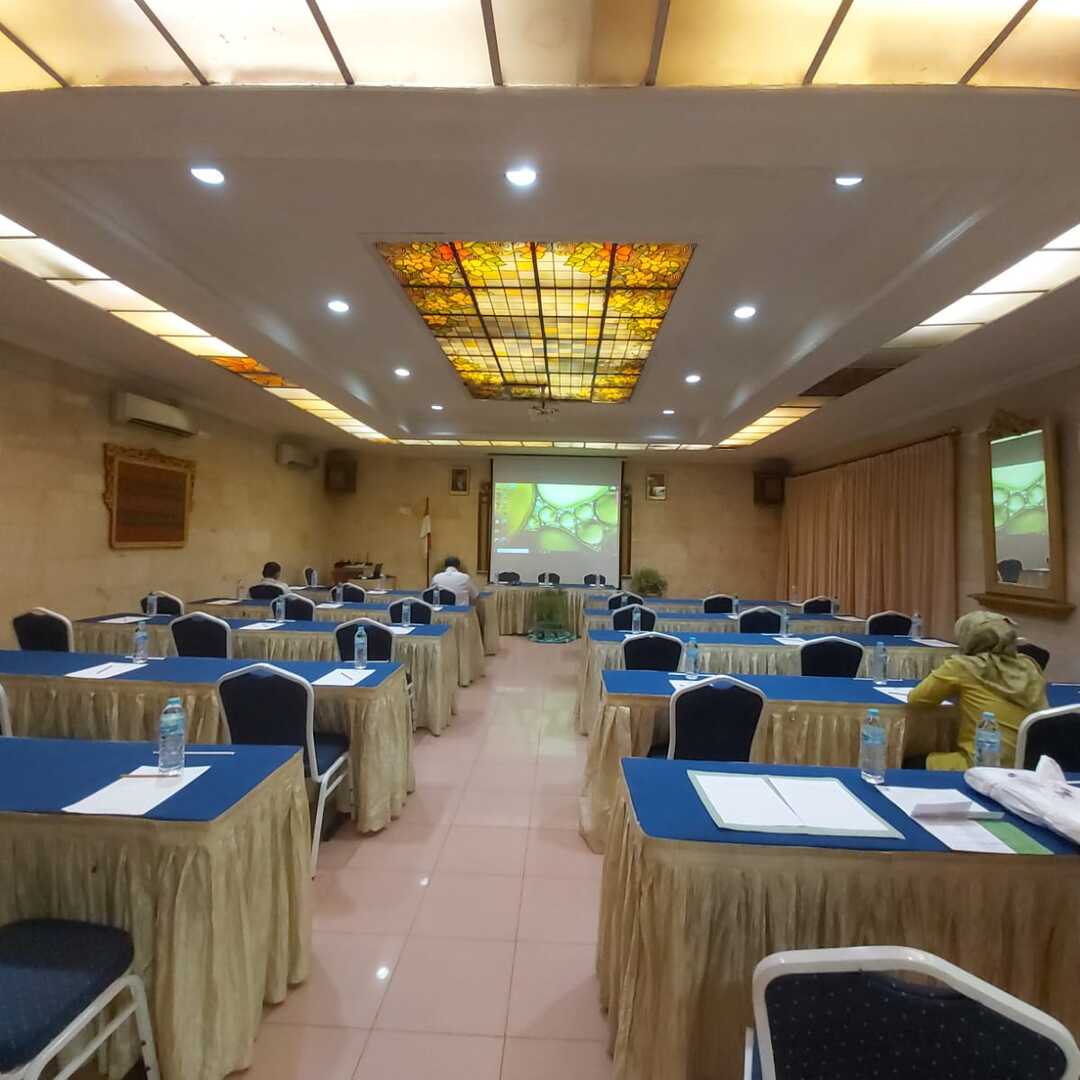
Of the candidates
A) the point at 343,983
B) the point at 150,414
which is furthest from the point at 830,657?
the point at 150,414

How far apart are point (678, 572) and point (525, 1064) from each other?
11514mm

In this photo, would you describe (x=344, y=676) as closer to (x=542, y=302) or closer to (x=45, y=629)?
(x=45, y=629)

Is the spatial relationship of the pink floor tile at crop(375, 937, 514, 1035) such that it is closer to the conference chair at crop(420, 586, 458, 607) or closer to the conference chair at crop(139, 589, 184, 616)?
the conference chair at crop(420, 586, 458, 607)

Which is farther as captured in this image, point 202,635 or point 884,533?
point 884,533

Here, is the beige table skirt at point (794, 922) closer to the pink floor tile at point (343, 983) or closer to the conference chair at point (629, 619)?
the pink floor tile at point (343, 983)

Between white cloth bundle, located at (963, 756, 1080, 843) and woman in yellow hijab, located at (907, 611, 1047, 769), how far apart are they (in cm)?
76

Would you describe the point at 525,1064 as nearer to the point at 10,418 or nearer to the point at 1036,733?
the point at 1036,733

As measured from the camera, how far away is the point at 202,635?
476 cm

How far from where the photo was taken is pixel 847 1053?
1.03 metres

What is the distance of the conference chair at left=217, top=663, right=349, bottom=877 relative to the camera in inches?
113

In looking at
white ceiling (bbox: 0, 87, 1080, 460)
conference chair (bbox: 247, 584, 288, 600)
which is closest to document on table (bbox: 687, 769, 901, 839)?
white ceiling (bbox: 0, 87, 1080, 460)

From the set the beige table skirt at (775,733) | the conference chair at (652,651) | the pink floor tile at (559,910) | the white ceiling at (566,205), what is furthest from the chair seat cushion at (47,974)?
the conference chair at (652,651)

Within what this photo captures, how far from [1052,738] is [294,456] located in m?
10.9

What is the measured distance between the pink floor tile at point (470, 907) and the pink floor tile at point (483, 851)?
73 mm
